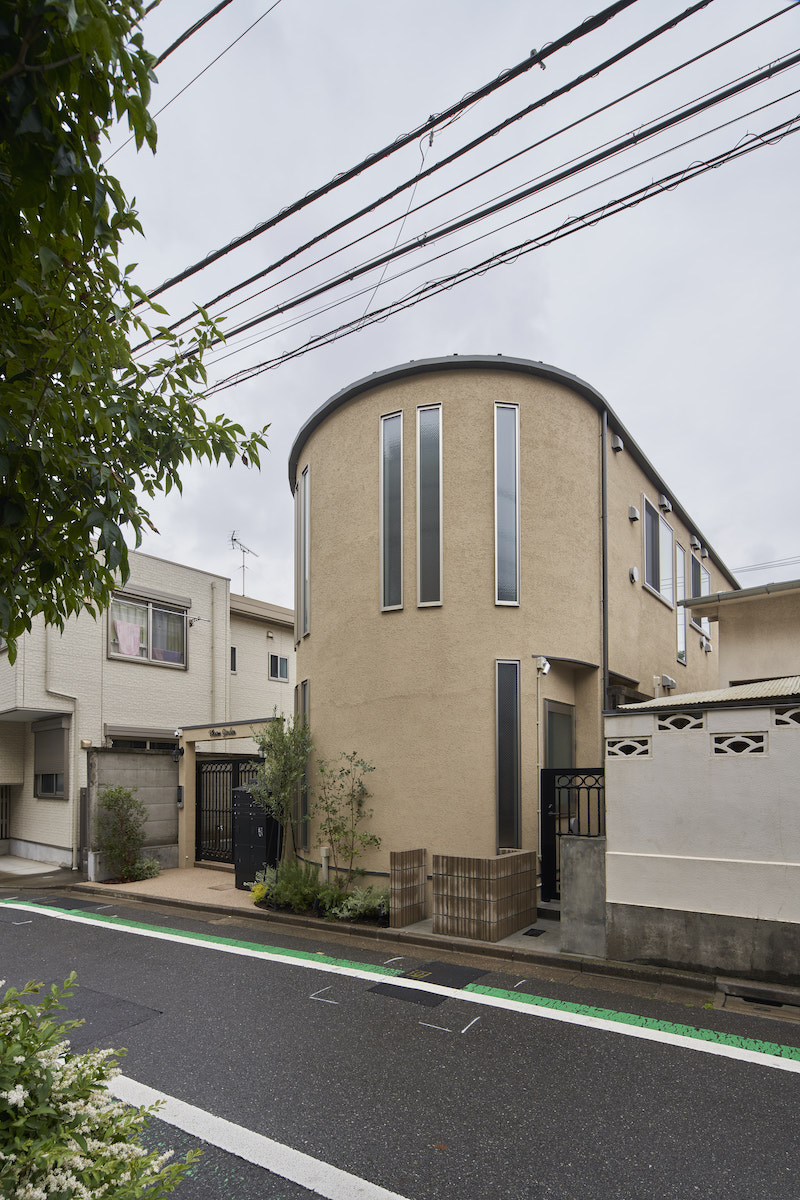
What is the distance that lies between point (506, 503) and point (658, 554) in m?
5.71

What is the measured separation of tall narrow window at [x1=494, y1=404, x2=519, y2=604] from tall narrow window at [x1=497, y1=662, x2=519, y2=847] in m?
1.06

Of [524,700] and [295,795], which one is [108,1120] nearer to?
[524,700]

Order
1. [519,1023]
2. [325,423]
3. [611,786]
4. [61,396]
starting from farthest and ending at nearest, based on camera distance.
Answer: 1. [325,423]
2. [611,786]
3. [519,1023]
4. [61,396]

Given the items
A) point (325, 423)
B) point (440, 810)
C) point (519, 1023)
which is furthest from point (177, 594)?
point (519, 1023)

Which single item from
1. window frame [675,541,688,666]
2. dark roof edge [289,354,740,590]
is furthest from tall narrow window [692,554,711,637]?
dark roof edge [289,354,740,590]

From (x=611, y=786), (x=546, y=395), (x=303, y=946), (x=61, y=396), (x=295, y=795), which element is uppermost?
(x=546, y=395)

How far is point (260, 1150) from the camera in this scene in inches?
153

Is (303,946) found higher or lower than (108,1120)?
lower

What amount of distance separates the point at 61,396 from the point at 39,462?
33cm

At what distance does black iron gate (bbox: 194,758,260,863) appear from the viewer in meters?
14.8

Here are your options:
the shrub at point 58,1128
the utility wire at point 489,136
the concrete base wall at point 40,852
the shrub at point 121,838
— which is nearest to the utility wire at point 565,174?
the utility wire at point 489,136

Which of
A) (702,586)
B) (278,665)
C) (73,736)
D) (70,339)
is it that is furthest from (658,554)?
(70,339)

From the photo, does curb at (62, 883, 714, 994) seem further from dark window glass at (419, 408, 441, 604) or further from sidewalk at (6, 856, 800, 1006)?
dark window glass at (419, 408, 441, 604)

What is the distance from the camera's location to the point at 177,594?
18859 mm
